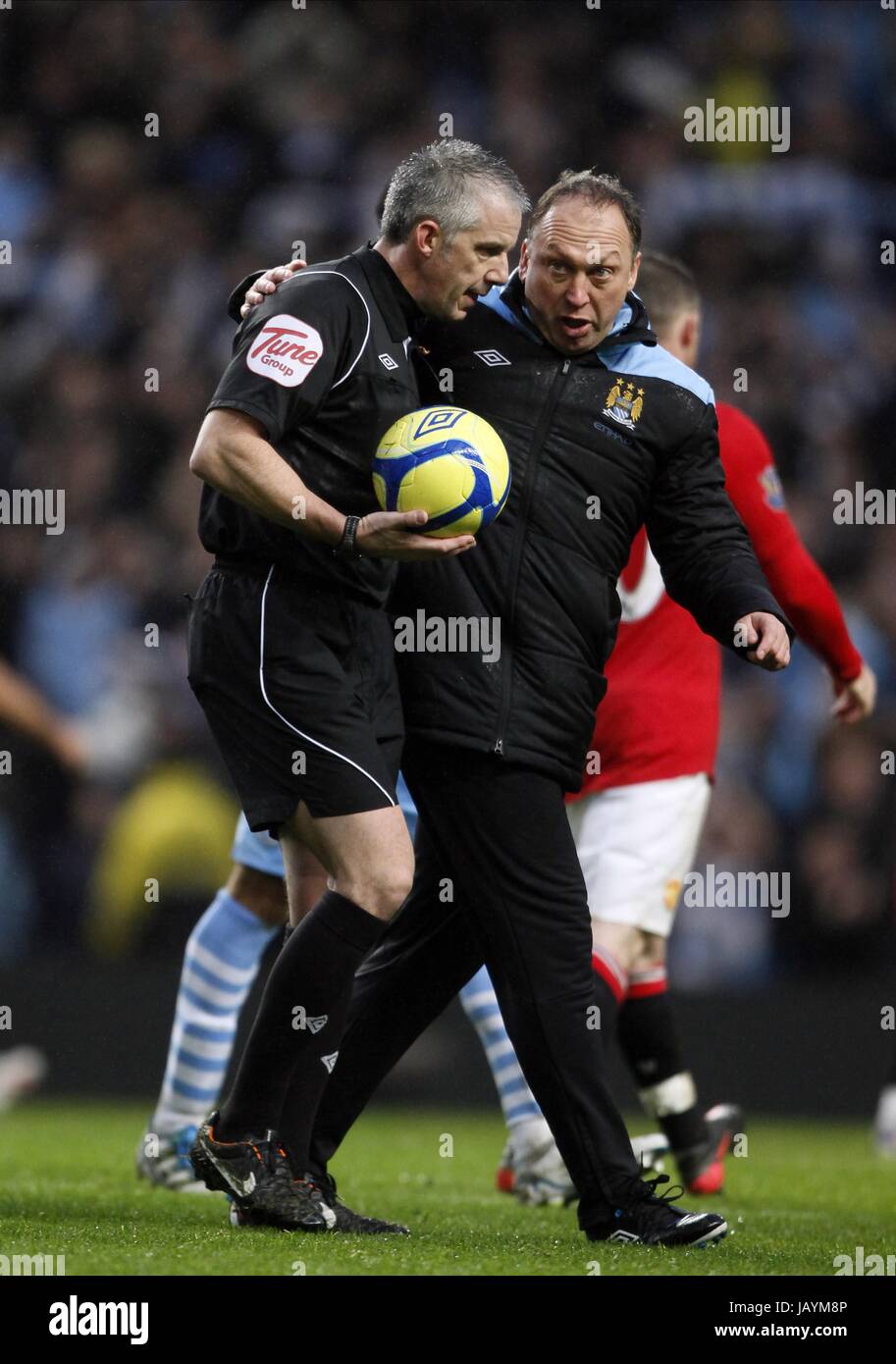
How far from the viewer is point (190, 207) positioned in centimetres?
1125

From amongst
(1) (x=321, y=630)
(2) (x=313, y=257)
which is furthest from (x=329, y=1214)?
(2) (x=313, y=257)

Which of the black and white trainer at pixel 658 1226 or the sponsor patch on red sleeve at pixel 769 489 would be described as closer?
the black and white trainer at pixel 658 1226

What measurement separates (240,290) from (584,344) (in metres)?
0.83

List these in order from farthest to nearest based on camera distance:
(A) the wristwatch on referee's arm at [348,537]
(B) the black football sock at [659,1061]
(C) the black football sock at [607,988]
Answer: (B) the black football sock at [659,1061] < (C) the black football sock at [607,988] < (A) the wristwatch on referee's arm at [348,537]

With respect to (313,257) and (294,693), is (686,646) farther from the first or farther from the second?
(313,257)

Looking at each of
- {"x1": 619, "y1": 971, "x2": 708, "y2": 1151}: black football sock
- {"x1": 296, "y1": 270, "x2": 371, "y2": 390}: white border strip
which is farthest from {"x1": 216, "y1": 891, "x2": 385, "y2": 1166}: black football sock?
{"x1": 619, "y1": 971, "x2": 708, "y2": 1151}: black football sock

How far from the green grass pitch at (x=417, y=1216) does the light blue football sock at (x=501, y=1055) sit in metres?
0.25

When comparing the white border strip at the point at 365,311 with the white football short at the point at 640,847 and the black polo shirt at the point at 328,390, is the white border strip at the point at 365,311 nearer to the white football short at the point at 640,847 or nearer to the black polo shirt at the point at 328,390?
the black polo shirt at the point at 328,390

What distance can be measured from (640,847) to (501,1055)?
0.80 m

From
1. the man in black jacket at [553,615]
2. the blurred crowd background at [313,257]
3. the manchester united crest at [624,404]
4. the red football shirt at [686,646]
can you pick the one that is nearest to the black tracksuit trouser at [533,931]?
the man in black jacket at [553,615]

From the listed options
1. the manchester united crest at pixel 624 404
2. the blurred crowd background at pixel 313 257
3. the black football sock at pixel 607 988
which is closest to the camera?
the manchester united crest at pixel 624 404

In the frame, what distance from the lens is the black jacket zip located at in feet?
13.3

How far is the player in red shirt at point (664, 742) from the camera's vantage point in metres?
5.38

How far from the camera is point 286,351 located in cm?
381
